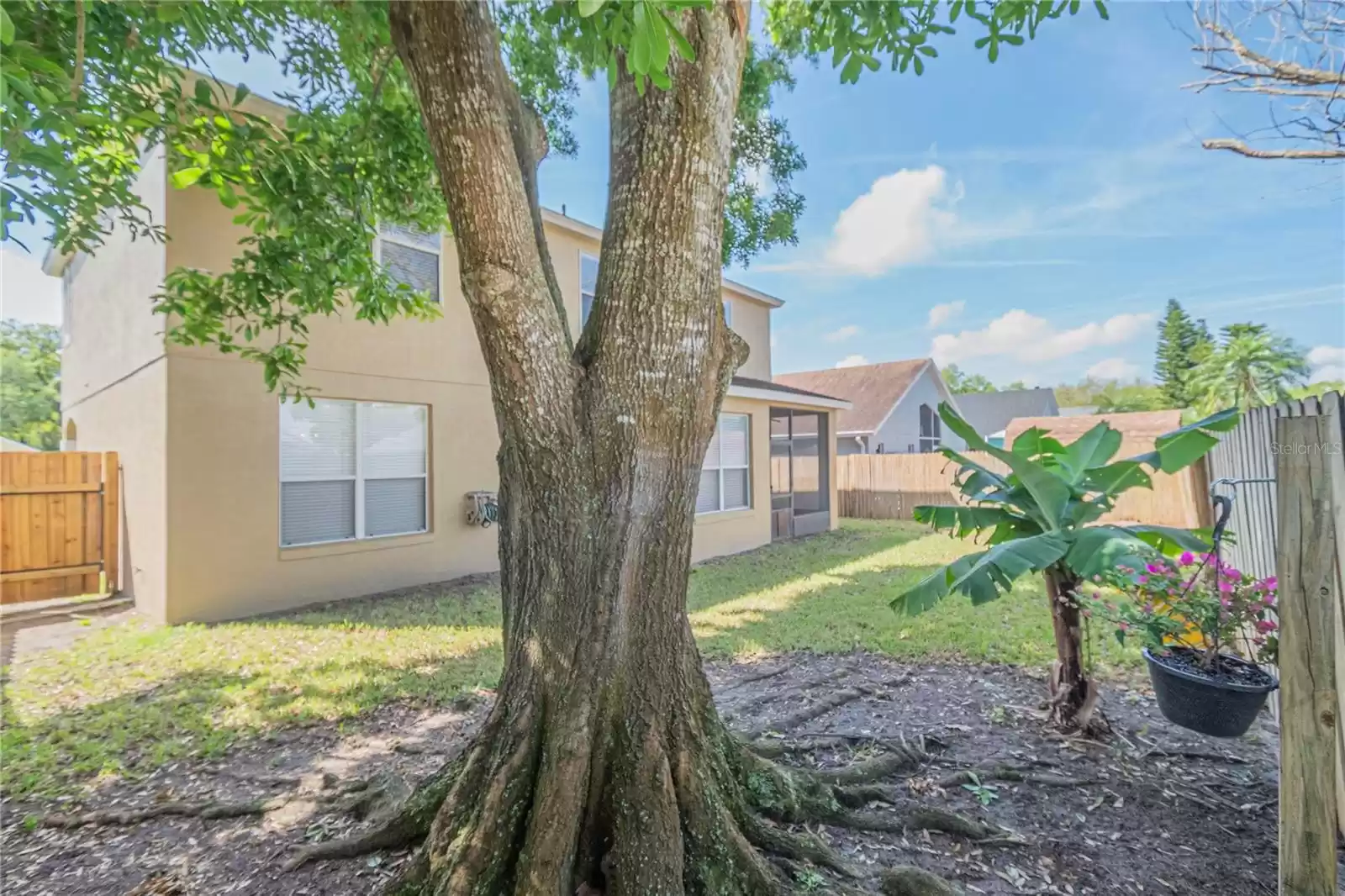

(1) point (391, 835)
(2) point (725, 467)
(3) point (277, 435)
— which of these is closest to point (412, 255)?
(3) point (277, 435)

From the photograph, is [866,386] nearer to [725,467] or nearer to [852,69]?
[725,467]

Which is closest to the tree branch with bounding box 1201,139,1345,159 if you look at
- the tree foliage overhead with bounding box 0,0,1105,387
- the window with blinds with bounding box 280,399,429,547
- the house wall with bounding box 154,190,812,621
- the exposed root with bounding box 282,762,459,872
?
the tree foliage overhead with bounding box 0,0,1105,387

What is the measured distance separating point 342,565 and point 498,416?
23.2 ft

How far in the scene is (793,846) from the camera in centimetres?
251

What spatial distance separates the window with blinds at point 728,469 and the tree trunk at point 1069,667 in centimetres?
826

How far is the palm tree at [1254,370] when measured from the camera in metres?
13.8

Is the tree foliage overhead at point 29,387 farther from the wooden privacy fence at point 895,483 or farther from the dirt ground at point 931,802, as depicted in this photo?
the wooden privacy fence at point 895,483

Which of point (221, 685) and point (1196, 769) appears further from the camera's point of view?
point (221, 685)

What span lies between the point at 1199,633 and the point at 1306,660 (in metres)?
1.17

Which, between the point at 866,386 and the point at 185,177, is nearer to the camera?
the point at 185,177

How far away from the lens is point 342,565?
8125 millimetres

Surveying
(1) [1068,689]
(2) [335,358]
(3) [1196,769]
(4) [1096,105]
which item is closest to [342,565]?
(2) [335,358]

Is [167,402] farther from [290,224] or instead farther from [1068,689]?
[1068,689]

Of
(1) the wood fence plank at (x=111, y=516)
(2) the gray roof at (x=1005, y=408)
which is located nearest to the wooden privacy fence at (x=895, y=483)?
(1) the wood fence plank at (x=111, y=516)
